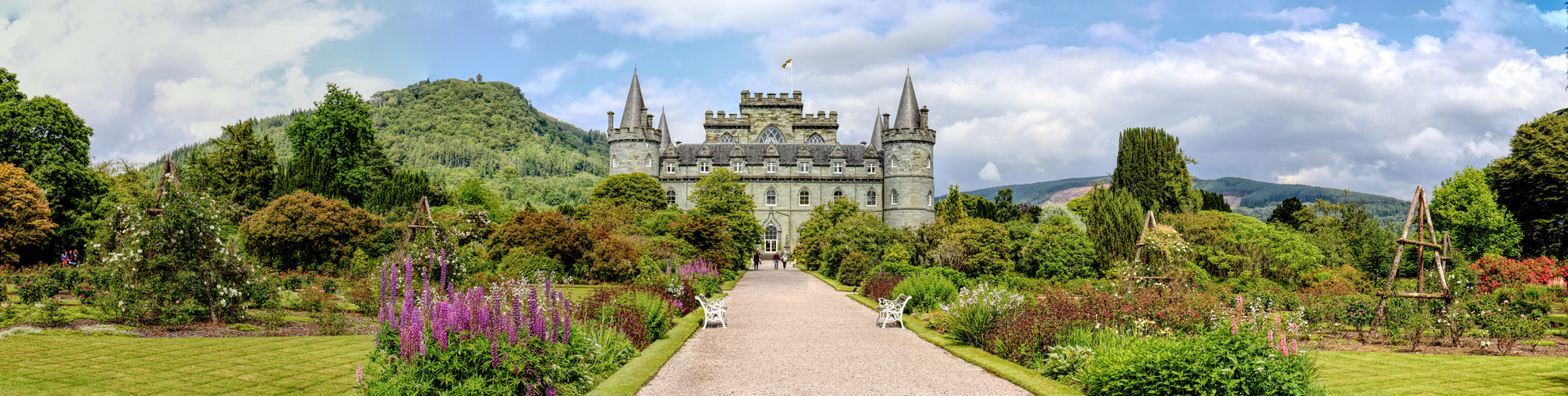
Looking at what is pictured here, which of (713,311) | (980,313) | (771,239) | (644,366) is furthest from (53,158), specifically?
(771,239)

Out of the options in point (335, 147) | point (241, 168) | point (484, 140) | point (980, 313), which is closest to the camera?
point (980, 313)

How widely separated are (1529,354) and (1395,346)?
1.36 m

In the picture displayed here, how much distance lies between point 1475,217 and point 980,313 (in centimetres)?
3193

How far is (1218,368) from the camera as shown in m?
6.38

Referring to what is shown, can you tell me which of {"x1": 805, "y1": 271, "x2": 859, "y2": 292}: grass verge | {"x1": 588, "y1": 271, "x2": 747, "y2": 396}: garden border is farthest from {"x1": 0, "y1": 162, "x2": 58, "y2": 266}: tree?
{"x1": 805, "y1": 271, "x2": 859, "y2": 292}: grass verge

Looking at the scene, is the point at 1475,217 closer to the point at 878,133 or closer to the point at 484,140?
the point at 878,133

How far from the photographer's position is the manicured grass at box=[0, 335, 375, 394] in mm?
7418

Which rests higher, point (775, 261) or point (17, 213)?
point (17, 213)

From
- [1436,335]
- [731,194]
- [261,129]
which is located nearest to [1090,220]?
[1436,335]

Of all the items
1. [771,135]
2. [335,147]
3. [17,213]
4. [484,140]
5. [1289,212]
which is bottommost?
[17,213]

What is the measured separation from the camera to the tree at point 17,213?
22047 mm

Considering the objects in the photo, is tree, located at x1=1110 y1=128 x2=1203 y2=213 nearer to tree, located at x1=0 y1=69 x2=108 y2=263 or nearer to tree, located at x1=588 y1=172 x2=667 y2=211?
tree, located at x1=588 y1=172 x2=667 y2=211

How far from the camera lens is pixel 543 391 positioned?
6.76m

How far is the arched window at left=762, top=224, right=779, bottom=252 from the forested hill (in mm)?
29338
